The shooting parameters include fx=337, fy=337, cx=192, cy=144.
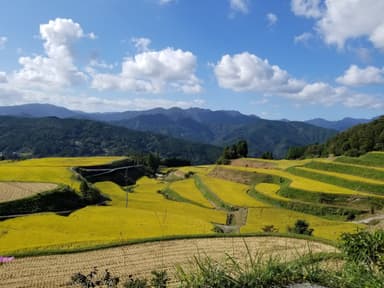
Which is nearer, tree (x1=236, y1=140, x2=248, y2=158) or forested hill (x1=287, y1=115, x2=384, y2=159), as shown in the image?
forested hill (x1=287, y1=115, x2=384, y2=159)

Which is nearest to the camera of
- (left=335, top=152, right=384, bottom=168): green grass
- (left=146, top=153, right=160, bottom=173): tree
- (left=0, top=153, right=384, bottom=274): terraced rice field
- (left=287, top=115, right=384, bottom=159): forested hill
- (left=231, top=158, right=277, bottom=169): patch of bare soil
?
(left=0, top=153, right=384, bottom=274): terraced rice field

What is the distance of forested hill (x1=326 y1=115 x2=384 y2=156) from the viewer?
6712 centimetres

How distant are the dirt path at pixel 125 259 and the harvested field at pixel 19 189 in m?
19.6

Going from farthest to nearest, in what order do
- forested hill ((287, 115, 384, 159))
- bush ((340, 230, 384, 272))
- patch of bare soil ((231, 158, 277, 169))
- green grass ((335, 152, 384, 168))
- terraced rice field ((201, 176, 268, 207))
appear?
forested hill ((287, 115, 384, 159)) < patch of bare soil ((231, 158, 277, 169)) < green grass ((335, 152, 384, 168)) < terraced rice field ((201, 176, 268, 207)) < bush ((340, 230, 384, 272))

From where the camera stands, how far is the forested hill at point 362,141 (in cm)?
6712

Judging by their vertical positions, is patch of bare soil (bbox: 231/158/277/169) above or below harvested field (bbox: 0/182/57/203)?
above

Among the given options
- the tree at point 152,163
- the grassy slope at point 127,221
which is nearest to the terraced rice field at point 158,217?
the grassy slope at point 127,221

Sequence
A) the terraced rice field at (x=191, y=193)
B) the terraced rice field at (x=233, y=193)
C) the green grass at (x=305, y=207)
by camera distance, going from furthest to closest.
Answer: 1. the terraced rice field at (x=191, y=193)
2. the terraced rice field at (x=233, y=193)
3. the green grass at (x=305, y=207)

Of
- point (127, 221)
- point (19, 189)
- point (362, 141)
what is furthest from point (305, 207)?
point (362, 141)

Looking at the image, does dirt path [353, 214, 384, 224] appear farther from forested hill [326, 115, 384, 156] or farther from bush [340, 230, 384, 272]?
forested hill [326, 115, 384, 156]

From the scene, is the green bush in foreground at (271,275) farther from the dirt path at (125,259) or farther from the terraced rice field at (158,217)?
the terraced rice field at (158,217)

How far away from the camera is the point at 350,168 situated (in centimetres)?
4294

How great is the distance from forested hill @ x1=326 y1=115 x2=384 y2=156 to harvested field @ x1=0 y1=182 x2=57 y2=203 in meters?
53.4

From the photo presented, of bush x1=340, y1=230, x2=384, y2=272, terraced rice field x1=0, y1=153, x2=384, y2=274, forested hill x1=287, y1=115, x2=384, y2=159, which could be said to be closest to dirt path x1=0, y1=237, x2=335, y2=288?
terraced rice field x1=0, y1=153, x2=384, y2=274
